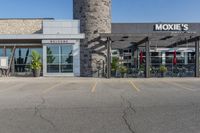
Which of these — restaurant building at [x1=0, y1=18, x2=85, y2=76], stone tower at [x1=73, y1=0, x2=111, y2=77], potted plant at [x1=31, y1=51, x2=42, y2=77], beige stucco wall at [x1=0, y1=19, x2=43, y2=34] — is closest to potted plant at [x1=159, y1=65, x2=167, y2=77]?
stone tower at [x1=73, y1=0, x2=111, y2=77]

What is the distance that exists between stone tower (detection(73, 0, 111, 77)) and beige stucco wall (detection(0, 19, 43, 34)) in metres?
4.92

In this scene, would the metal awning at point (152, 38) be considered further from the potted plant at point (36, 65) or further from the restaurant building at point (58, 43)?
the potted plant at point (36, 65)

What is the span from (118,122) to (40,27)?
27.3 m

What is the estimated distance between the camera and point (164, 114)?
9164mm

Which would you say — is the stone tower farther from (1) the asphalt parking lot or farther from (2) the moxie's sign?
(1) the asphalt parking lot

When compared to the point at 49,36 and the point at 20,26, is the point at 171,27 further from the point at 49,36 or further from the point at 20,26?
the point at 20,26

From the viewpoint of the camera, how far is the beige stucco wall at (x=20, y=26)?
34.0 meters

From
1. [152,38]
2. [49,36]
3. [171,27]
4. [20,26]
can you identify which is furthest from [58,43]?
[171,27]

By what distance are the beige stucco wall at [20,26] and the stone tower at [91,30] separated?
4.92 meters

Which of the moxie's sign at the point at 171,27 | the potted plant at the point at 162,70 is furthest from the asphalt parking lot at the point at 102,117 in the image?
the moxie's sign at the point at 171,27

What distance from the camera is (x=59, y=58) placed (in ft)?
103

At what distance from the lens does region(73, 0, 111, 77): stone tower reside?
1228 inches

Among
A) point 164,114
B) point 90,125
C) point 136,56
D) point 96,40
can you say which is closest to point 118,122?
point 90,125

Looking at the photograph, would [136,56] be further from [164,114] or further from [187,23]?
[164,114]
